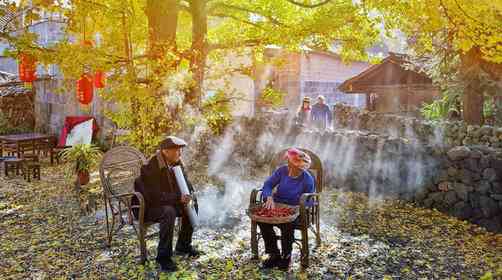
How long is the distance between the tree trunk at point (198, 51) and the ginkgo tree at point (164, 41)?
2 centimetres

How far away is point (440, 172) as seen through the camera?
7.98 meters

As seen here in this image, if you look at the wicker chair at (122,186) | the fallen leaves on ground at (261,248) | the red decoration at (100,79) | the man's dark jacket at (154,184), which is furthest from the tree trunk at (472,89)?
the man's dark jacket at (154,184)

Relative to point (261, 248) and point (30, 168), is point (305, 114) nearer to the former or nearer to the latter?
point (30, 168)

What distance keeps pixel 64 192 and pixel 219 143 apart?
4.42 metres

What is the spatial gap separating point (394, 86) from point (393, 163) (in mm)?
11627

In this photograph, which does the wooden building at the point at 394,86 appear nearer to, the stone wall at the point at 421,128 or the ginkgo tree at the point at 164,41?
the stone wall at the point at 421,128

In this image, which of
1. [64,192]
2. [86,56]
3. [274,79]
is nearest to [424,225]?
[86,56]

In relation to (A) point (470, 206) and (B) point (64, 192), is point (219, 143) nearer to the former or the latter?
(B) point (64, 192)

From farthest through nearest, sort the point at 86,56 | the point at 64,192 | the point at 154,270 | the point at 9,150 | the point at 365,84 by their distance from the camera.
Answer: the point at 365,84 < the point at 9,150 < the point at 64,192 < the point at 86,56 < the point at 154,270

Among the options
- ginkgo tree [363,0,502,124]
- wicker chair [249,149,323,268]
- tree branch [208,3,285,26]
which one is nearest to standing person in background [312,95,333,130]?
ginkgo tree [363,0,502,124]

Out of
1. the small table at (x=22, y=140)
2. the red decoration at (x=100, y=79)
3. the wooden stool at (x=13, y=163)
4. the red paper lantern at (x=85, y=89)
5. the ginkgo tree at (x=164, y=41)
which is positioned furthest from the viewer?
the small table at (x=22, y=140)

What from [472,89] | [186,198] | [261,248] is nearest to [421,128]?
[472,89]

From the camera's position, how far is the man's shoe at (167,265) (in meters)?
5.19

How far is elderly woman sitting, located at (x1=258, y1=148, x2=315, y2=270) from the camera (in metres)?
5.32
